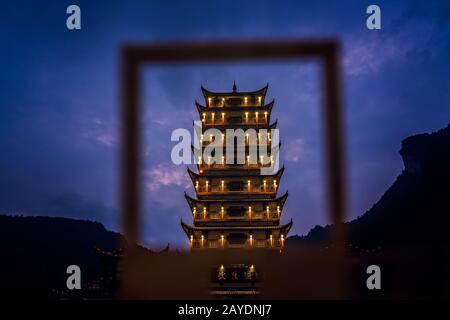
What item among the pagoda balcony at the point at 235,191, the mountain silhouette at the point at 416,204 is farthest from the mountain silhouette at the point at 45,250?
the mountain silhouette at the point at 416,204

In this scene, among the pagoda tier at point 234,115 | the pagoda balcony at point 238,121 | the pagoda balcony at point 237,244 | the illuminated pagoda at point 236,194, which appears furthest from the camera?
the pagoda tier at point 234,115

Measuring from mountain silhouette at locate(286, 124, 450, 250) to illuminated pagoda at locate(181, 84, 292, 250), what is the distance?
6.85m

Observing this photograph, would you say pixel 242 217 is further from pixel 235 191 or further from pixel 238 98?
pixel 238 98

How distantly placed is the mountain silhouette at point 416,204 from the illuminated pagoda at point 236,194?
6.85 m

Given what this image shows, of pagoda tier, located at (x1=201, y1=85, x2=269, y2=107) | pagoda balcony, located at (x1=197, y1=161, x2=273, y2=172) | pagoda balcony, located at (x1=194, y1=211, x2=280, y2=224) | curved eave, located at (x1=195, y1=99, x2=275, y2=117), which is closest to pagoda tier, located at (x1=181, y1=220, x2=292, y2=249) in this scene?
pagoda balcony, located at (x1=194, y1=211, x2=280, y2=224)

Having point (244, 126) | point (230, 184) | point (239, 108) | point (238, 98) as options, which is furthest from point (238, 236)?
point (238, 98)

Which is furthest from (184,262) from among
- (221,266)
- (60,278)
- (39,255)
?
(39,255)

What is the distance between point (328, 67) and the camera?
4.10 m

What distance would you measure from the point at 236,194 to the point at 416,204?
18066mm

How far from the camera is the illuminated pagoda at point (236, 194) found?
1576 centimetres

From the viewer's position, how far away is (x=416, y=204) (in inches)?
1128

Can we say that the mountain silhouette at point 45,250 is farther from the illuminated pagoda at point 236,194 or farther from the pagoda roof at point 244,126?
the pagoda roof at point 244,126
